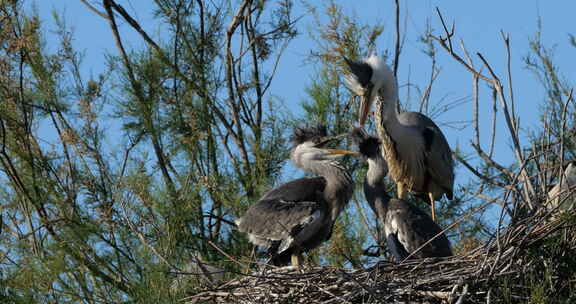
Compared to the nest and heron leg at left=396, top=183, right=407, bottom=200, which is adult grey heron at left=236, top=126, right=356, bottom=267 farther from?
heron leg at left=396, top=183, right=407, bottom=200

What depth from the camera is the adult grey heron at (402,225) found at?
6742mm

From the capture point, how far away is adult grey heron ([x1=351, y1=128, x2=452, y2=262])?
22.1 feet

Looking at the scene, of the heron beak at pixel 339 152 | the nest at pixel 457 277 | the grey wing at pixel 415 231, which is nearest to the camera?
the nest at pixel 457 277

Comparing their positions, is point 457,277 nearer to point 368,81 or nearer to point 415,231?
point 415,231

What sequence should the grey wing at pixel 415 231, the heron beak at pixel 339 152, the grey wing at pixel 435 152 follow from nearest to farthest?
the grey wing at pixel 415 231 < the heron beak at pixel 339 152 < the grey wing at pixel 435 152

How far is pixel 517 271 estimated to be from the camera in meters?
5.64

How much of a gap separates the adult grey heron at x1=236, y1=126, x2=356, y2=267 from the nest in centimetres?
74

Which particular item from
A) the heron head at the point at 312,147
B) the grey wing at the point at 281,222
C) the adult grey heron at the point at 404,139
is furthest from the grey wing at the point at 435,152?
the grey wing at the point at 281,222

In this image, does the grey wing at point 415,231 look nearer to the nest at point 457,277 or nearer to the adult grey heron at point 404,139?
the nest at point 457,277

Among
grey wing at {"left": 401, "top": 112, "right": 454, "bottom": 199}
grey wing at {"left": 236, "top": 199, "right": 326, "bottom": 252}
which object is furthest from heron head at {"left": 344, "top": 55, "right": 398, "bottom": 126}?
grey wing at {"left": 236, "top": 199, "right": 326, "bottom": 252}

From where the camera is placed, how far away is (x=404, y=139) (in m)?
8.15

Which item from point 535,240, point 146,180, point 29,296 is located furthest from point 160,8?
point 535,240

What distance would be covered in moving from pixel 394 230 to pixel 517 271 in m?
1.31

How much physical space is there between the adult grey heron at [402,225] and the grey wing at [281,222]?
0.39 meters
